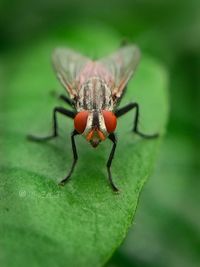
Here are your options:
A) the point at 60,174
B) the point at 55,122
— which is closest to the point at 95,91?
the point at 55,122

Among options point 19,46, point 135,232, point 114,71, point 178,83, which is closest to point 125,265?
point 135,232

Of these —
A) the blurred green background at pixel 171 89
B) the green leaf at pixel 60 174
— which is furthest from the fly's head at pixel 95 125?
the blurred green background at pixel 171 89

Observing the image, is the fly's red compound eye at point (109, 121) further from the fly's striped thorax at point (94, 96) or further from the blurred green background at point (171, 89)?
the blurred green background at point (171, 89)

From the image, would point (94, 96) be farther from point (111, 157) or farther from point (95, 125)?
point (111, 157)

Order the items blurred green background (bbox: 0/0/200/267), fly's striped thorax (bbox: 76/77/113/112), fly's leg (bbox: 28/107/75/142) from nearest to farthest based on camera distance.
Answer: fly's striped thorax (bbox: 76/77/113/112)
fly's leg (bbox: 28/107/75/142)
blurred green background (bbox: 0/0/200/267)

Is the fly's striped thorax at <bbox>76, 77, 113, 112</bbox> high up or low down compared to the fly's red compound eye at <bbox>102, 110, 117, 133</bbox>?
up

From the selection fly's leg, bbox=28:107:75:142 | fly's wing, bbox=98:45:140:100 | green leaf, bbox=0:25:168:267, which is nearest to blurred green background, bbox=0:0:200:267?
green leaf, bbox=0:25:168:267

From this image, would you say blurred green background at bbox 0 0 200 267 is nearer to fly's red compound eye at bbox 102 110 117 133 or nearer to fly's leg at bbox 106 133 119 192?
fly's leg at bbox 106 133 119 192
